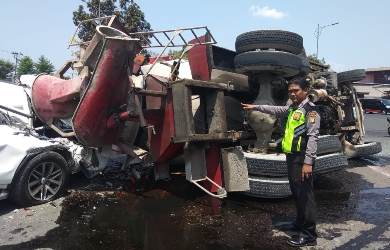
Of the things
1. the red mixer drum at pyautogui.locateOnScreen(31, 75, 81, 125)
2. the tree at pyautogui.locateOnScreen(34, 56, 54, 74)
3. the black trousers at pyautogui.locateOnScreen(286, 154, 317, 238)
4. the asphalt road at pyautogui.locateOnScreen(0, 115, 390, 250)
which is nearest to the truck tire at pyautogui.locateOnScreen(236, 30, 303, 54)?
the black trousers at pyautogui.locateOnScreen(286, 154, 317, 238)

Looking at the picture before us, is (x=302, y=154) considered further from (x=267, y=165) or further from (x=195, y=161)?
(x=195, y=161)

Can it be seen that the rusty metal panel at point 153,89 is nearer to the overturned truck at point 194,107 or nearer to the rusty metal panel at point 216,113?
the overturned truck at point 194,107

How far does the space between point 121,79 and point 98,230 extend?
1902mm

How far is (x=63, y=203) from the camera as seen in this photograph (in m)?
5.65

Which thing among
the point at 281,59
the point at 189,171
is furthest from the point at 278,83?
the point at 189,171

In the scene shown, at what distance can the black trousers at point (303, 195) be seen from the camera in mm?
4418

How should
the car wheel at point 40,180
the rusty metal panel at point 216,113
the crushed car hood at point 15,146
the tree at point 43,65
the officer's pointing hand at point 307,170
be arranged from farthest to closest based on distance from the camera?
the tree at point 43,65 < the rusty metal panel at point 216,113 < the car wheel at point 40,180 < the crushed car hood at point 15,146 < the officer's pointing hand at point 307,170

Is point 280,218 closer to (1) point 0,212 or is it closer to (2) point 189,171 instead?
(2) point 189,171

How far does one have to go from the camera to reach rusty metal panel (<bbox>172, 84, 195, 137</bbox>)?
5.27 m

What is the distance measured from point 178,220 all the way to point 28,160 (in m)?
2.11

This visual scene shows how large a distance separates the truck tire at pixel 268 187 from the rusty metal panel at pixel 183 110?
3.52 feet

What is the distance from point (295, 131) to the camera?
4.45m

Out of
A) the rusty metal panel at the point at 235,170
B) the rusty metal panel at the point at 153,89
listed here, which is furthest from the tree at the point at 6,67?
the rusty metal panel at the point at 235,170

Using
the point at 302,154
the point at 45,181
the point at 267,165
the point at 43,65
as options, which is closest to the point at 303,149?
the point at 302,154
